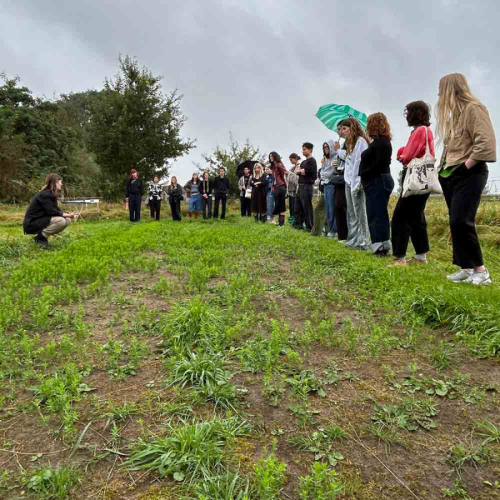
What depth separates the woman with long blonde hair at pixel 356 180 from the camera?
20.9 feet

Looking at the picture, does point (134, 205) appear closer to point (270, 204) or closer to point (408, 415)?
point (270, 204)

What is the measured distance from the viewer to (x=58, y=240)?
7.98 meters

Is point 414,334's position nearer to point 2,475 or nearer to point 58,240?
point 2,475

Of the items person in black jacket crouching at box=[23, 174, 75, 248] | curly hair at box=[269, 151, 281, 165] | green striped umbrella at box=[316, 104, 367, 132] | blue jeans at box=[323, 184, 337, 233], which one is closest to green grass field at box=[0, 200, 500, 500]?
person in black jacket crouching at box=[23, 174, 75, 248]

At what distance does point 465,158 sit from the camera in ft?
12.7

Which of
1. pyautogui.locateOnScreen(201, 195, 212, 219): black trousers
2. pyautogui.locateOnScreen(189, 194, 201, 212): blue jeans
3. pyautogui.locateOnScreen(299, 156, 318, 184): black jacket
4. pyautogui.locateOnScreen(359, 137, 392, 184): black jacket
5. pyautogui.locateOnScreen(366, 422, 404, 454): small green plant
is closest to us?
pyautogui.locateOnScreen(366, 422, 404, 454): small green plant

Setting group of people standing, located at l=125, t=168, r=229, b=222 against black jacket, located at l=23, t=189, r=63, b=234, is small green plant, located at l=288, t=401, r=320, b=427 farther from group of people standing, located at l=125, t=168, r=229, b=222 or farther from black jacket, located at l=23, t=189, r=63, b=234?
group of people standing, located at l=125, t=168, r=229, b=222

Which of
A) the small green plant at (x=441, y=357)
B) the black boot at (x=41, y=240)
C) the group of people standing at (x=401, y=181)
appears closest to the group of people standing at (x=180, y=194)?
the group of people standing at (x=401, y=181)

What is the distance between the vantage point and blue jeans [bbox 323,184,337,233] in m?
8.26

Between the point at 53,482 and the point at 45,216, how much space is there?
6.82m

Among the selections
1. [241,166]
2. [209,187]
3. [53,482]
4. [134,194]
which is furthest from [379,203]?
[134,194]

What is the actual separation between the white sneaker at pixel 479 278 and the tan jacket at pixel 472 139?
1.16 metres

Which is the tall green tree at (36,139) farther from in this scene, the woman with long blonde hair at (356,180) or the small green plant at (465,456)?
the small green plant at (465,456)

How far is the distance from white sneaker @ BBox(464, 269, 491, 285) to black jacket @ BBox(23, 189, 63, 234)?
7084mm
